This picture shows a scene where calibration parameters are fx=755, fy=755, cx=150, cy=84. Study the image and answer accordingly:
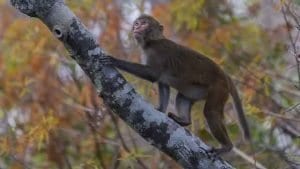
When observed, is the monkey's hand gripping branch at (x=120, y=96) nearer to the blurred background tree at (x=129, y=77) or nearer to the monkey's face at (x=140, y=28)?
the monkey's face at (x=140, y=28)

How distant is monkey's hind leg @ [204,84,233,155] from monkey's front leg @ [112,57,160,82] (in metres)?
0.37

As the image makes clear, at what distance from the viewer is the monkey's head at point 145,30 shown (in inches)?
197

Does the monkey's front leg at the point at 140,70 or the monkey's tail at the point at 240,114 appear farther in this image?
the monkey's tail at the point at 240,114

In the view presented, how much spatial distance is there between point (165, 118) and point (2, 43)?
3868mm

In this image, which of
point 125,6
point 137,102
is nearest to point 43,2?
point 137,102

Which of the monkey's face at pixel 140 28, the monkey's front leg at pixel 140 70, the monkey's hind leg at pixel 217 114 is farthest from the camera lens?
the monkey's face at pixel 140 28

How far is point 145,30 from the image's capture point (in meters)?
5.01

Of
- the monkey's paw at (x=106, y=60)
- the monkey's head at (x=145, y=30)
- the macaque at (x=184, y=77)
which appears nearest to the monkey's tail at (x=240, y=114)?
the macaque at (x=184, y=77)

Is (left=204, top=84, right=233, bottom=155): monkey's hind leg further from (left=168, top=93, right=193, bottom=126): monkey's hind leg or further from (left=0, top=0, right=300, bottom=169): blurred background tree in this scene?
(left=0, top=0, right=300, bottom=169): blurred background tree

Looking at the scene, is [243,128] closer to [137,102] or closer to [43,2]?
[137,102]

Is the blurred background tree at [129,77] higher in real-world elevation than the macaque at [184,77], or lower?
higher

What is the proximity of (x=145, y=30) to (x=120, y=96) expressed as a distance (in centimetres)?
122

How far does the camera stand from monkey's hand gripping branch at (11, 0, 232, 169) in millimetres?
3814

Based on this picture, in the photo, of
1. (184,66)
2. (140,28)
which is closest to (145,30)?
(140,28)
